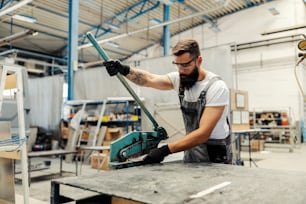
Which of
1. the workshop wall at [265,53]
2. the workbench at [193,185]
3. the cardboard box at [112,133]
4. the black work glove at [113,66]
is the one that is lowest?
the cardboard box at [112,133]

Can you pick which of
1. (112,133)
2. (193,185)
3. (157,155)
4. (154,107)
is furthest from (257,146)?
(193,185)

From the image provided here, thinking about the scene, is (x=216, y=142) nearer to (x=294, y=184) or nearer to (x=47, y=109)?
(x=294, y=184)

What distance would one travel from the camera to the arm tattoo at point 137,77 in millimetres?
→ 1800

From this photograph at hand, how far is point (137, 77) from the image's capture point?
1.85 meters

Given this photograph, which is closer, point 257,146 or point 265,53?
point 257,146

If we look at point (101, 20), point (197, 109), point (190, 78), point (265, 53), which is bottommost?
point (197, 109)

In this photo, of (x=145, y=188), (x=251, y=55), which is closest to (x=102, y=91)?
(x=145, y=188)

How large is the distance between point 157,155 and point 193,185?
46 centimetres

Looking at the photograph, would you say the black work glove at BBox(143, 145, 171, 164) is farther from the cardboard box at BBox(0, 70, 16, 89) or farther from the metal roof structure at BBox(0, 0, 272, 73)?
the metal roof structure at BBox(0, 0, 272, 73)

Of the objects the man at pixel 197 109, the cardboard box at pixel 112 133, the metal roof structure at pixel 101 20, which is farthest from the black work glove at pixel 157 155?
the metal roof structure at pixel 101 20

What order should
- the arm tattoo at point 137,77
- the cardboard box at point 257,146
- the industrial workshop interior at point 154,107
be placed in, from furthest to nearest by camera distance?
the cardboard box at point 257,146, the arm tattoo at point 137,77, the industrial workshop interior at point 154,107

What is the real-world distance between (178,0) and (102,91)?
145 inches

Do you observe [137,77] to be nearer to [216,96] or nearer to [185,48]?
[185,48]

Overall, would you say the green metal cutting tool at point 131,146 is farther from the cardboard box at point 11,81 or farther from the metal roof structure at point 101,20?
the metal roof structure at point 101,20
